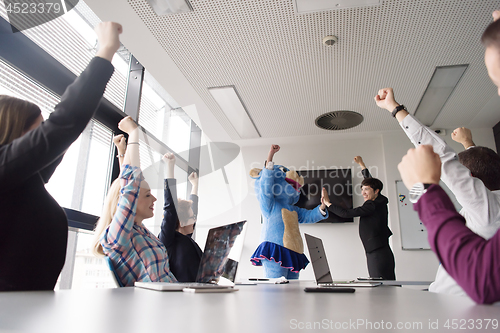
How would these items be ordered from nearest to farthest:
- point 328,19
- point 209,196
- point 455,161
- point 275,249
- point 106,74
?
point 106,74 < point 455,161 < point 328,19 < point 275,249 < point 209,196

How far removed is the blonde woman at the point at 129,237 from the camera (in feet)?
4.36

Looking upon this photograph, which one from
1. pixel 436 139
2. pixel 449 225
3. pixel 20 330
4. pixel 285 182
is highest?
pixel 285 182

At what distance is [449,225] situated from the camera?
650mm

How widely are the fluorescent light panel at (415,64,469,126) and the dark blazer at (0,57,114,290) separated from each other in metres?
3.37

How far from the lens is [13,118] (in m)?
1.01

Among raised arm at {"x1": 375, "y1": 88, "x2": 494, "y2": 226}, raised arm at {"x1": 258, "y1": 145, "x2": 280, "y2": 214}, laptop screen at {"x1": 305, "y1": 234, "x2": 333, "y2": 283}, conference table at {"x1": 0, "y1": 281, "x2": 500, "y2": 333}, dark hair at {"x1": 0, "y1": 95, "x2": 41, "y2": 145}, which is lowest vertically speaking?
conference table at {"x1": 0, "y1": 281, "x2": 500, "y2": 333}

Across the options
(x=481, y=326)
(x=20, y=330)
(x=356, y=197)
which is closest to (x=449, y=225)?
(x=481, y=326)

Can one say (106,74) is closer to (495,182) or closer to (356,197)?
(495,182)

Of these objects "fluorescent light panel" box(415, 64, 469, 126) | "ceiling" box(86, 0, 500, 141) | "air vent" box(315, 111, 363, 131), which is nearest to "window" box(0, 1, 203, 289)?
"ceiling" box(86, 0, 500, 141)

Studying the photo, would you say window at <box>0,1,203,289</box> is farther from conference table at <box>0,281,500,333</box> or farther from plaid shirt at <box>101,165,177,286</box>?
conference table at <box>0,281,500,333</box>

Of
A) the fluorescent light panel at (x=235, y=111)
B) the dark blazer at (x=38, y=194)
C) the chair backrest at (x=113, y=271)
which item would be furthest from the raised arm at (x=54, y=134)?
the fluorescent light panel at (x=235, y=111)

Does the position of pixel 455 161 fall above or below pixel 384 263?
above

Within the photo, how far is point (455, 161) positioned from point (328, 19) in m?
1.78

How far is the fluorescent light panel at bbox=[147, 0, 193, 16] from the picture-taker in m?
2.50
